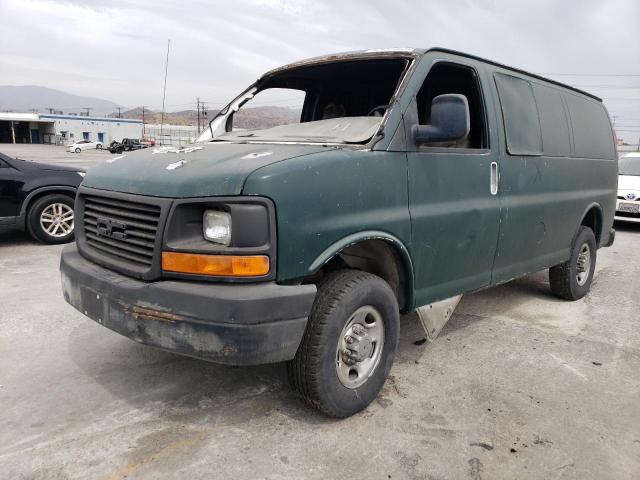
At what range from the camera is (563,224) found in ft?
15.6

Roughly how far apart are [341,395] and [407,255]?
89 cm

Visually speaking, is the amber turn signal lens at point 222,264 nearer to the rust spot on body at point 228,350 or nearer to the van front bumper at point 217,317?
the van front bumper at point 217,317

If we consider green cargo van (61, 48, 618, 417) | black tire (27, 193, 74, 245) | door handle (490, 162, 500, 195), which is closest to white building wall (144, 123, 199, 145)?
black tire (27, 193, 74, 245)

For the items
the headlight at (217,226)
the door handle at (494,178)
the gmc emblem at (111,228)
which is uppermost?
the door handle at (494,178)

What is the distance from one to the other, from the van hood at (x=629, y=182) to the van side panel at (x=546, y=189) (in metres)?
6.28

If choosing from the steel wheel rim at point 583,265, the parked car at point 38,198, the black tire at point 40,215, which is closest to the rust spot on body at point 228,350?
the steel wheel rim at point 583,265

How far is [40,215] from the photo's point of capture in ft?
23.8

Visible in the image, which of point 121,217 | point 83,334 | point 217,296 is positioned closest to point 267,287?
point 217,296

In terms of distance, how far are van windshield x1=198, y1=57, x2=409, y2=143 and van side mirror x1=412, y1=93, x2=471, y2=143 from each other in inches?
15.7

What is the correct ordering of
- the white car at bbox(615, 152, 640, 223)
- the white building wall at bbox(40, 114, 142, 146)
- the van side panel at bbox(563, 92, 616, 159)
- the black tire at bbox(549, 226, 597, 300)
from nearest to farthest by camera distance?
the van side panel at bbox(563, 92, 616, 159)
the black tire at bbox(549, 226, 597, 300)
the white car at bbox(615, 152, 640, 223)
the white building wall at bbox(40, 114, 142, 146)

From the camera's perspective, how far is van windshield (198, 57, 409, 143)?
3.48 metres

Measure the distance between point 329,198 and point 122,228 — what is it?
1117mm

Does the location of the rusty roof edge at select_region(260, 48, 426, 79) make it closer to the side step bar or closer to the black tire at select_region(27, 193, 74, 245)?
the side step bar

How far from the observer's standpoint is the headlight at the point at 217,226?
2.43m
